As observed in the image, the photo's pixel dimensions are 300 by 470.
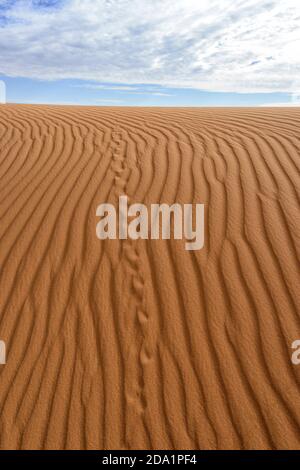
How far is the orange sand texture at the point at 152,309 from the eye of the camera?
6.82 feet

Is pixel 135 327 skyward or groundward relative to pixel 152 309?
groundward

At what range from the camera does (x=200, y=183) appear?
152 inches

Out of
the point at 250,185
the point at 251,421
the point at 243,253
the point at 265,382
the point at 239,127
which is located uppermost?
the point at 239,127

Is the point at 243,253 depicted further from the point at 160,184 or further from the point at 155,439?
the point at 155,439

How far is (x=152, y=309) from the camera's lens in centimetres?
264

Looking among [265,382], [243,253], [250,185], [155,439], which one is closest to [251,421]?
[265,382]

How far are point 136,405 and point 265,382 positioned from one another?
849 mm

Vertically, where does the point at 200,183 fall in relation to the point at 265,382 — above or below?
above

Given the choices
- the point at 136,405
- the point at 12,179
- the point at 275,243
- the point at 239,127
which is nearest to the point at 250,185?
the point at 275,243

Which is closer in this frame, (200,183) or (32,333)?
(32,333)

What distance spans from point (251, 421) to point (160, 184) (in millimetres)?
2575

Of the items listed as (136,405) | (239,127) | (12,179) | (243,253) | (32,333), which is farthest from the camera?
(239,127)

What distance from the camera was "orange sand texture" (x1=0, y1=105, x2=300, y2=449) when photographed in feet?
6.82
